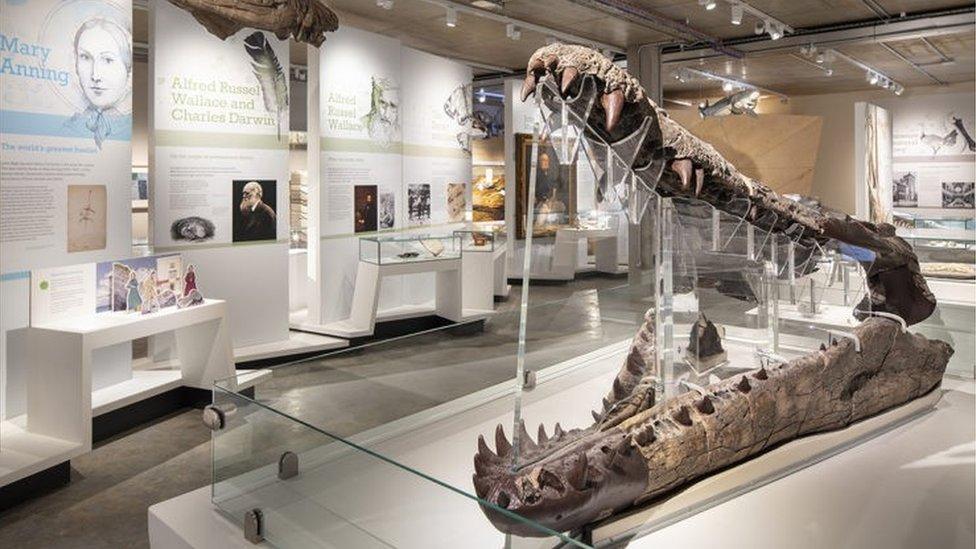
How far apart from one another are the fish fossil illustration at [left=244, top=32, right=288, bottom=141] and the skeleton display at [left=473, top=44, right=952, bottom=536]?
4.78 metres

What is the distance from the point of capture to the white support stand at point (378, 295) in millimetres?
7254

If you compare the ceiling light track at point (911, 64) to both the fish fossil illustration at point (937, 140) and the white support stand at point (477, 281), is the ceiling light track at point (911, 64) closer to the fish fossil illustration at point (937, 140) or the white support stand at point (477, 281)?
the fish fossil illustration at point (937, 140)

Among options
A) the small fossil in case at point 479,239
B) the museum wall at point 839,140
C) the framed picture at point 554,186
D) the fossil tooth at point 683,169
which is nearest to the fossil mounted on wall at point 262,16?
the framed picture at point 554,186

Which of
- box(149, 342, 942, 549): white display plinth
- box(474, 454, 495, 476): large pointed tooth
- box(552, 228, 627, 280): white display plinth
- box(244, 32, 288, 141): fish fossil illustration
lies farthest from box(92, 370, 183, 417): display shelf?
box(474, 454, 495, 476): large pointed tooth

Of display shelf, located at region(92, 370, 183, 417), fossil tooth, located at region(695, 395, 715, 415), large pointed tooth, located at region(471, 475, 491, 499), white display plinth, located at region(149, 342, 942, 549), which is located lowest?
display shelf, located at region(92, 370, 183, 417)

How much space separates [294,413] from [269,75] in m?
4.32

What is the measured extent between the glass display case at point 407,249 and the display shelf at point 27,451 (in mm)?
3575

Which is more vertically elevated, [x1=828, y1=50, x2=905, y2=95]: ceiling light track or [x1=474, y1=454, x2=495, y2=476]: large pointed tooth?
[x1=828, y1=50, x2=905, y2=95]: ceiling light track

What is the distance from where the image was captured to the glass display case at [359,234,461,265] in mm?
7320

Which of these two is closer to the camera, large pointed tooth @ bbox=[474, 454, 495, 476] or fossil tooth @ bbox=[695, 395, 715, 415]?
large pointed tooth @ bbox=[474, 454, 495, 476]

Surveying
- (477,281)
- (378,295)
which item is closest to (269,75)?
(378,295)

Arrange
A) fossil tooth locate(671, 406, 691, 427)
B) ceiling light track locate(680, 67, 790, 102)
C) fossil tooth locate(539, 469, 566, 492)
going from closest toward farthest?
fossil tooth locate(539, 469, 566, 492) → fossil tooth locate(671, 406, 691, 427) → ceiling light track locate(680, 67, 790, 102)

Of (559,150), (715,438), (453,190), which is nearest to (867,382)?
(715,438)

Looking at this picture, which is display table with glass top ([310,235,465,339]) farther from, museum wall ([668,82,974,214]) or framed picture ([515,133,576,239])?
museum wall ([668,82,974,214])
